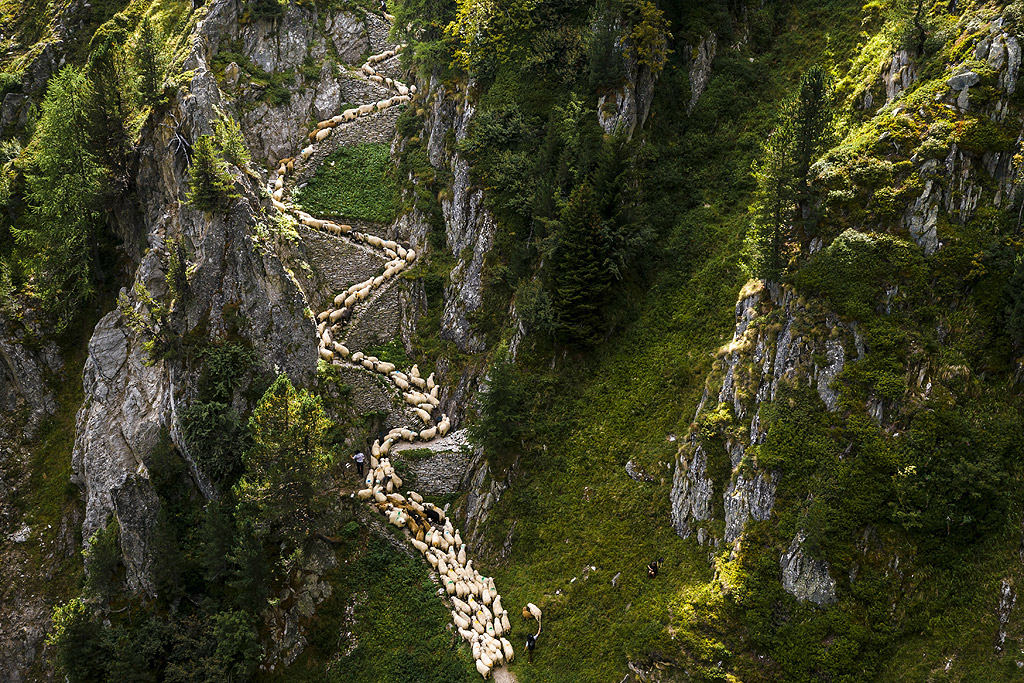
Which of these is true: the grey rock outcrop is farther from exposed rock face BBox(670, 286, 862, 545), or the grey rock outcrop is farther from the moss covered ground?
exposed rock face BBox(670, 286, 862, 545)

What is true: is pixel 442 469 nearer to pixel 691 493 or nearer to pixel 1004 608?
pixel 691 493

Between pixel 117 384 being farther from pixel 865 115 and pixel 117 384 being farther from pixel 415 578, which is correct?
pixel 865 115

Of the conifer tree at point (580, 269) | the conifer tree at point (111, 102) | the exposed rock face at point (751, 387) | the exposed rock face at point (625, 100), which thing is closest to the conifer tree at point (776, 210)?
the exposed rock face at point (751, 387)

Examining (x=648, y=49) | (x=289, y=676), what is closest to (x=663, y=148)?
(x=648, y=49)

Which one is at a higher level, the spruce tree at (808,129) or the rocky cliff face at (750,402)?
the spruce tree at (808,129)

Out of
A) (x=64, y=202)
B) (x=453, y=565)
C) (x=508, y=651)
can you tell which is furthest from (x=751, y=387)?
(x=64, y=202)

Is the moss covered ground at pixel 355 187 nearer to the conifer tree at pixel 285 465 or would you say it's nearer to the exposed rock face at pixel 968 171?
the conifer tree at pixel 285 465
